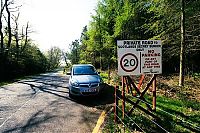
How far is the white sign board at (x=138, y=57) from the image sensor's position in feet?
23.3

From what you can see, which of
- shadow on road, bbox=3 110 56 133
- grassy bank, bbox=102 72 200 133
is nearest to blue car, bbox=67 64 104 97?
grassy bank, bbox=102 72 200 133

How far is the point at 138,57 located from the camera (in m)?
7.28

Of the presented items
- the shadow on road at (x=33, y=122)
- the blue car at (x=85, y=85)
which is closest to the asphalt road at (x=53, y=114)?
the shadow on road at (x=33, y=122)

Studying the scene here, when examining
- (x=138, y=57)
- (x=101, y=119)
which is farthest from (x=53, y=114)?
(x=138, y=57)

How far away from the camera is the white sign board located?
7.10 meters

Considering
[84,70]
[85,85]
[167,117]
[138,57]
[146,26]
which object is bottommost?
[167,117]

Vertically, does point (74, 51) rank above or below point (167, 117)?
above

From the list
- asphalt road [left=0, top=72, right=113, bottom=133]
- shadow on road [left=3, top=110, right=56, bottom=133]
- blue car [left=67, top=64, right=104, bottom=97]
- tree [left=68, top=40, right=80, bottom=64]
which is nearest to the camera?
shadow on road [left=3, top=110, right=56, bottom=133]

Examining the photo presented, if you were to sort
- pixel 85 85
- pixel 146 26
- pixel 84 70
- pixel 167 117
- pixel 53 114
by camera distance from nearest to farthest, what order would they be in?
pixel 167 117, pixel 53 114, pixel 85 85, pixel 84 70, pixel 146 26

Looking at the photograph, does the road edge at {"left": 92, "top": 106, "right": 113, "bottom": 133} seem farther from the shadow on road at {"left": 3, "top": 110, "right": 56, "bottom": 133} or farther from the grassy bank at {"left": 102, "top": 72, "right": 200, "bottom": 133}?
the shadow on road at {"left": 3, "top": 110, "right": 56, "bottom": 133}

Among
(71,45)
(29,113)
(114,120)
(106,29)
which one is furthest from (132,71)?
(71,45)

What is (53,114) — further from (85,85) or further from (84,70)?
(84,70)

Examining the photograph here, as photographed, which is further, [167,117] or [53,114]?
[53,114]

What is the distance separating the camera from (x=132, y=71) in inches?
285
